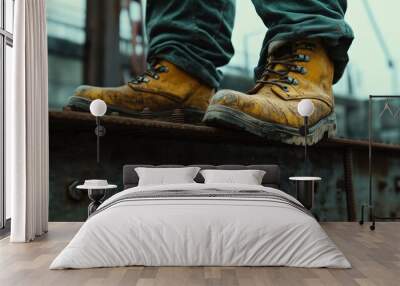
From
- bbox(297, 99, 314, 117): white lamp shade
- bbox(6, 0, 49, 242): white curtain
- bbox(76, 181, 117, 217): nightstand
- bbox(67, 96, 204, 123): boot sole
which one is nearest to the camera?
bbox(6, 0, 49, 242): white curtain

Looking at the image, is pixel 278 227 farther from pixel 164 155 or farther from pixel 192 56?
pixel 192 56

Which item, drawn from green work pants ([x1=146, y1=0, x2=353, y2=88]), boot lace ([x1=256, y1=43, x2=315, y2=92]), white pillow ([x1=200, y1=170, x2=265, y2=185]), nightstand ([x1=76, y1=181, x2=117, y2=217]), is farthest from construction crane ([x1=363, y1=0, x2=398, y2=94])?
nightstand ([x1=76, y1=181, x2=117, y2=217])

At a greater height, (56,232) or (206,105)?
(206,105)

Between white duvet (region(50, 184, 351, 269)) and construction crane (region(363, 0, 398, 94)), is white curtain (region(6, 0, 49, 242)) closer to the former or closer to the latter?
white duvet (region(50, 184, 351, 269))

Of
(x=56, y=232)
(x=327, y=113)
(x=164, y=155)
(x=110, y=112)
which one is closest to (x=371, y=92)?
(x=327, y=113)

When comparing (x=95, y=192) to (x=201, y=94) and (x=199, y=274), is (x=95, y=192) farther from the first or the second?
(x=199, y=274)

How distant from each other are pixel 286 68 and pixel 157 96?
1.34m

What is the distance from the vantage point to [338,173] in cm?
534

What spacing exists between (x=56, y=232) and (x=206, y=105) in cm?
193

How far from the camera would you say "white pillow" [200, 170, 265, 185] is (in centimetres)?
459

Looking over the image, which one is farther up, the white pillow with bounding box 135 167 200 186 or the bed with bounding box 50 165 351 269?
the white pillow with bounding box 135 167 200 186

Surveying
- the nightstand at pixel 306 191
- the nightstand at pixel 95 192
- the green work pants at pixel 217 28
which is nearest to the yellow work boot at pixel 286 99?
the green work pants at pixel 217 28

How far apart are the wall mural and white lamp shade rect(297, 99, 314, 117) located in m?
0.23

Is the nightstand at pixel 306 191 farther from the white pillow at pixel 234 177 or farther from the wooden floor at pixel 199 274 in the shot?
the wooden floor at pixel 199 274
